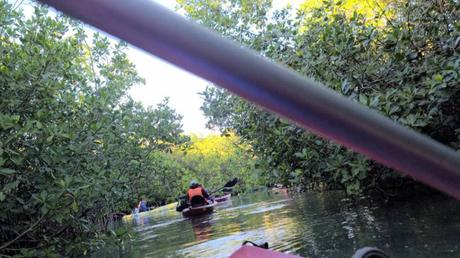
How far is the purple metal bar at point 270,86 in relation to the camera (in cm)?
43

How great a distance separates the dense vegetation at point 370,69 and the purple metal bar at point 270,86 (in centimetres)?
494

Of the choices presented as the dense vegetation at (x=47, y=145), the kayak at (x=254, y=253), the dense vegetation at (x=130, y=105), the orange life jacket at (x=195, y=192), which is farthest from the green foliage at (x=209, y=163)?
the kayak at (x=254, y=253)

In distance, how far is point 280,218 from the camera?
9656 mm

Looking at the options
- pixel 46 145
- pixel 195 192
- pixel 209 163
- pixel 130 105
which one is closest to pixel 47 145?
pixel 46 145

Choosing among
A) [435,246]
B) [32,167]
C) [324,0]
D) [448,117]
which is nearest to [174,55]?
[435,246]

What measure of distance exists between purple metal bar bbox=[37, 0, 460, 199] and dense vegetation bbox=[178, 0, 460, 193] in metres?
4.94

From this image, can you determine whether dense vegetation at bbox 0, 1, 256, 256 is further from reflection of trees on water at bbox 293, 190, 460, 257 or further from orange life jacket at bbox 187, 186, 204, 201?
orange life jacket at bbox 187, 186, 204, 201

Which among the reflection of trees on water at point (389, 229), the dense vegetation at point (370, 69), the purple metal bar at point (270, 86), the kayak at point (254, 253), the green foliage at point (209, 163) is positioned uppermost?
the green foliage at point (209, 163)

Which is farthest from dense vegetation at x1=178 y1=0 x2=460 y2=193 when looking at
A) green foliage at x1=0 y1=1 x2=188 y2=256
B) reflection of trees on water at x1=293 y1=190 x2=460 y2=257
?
green foliage at x1=0 y1=1 x2=188 y2=256

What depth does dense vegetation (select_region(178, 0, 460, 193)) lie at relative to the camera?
5977 millimetres

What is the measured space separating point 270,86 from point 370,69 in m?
6.78

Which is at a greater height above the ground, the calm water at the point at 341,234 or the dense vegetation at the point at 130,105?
the dense vegetation at the point at 130,105

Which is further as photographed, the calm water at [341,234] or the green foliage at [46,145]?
the calm water at [341,234]

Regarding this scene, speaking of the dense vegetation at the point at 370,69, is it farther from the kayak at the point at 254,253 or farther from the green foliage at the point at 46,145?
the kayak at the point at 254,253
